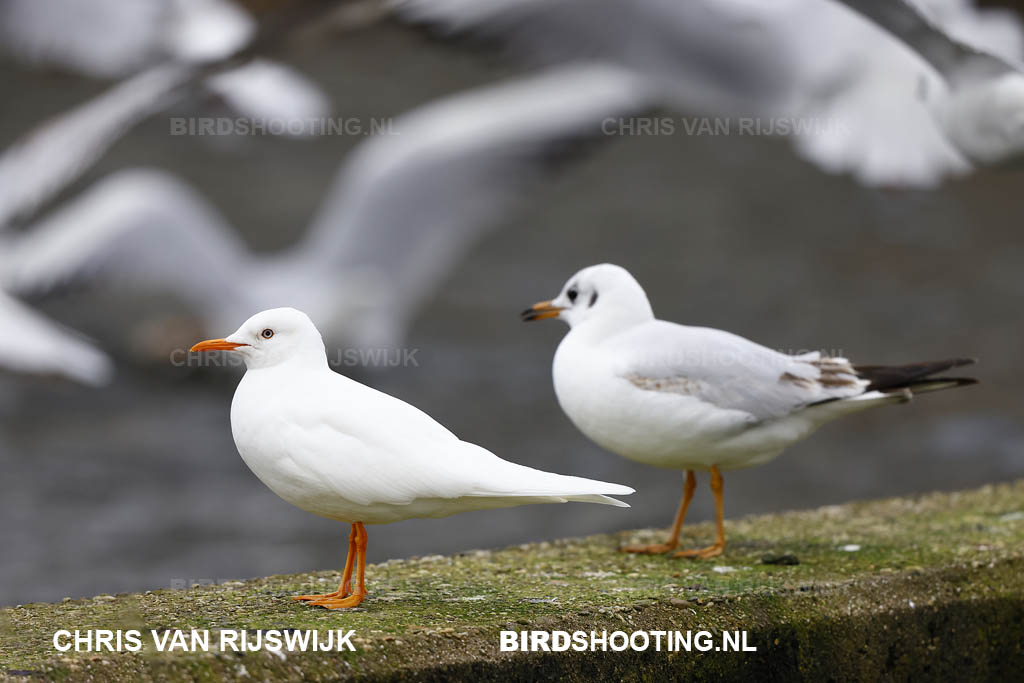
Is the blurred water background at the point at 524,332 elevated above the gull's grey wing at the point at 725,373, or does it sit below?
above

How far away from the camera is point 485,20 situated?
14.4 ft

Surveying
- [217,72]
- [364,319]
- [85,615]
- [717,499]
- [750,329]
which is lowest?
[85,615]

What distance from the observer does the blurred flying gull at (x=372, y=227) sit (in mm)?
6547

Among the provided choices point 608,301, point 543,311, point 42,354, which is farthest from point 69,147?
point 608,301

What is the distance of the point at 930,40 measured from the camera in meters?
3.30

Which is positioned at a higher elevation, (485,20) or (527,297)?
(527,297)

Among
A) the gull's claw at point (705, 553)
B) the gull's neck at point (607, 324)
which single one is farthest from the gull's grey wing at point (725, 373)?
the gull's claw at point (705, 553)

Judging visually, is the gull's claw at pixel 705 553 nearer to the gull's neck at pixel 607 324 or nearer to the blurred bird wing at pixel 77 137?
the gull's neck at pixel 607 324

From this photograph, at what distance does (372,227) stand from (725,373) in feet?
17.5

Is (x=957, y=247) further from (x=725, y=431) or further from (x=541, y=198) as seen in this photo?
(x=725, y=431)

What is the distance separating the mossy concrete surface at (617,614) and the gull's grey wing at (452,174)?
9.43 ft

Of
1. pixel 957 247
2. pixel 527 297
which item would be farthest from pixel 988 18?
pixel 957 247

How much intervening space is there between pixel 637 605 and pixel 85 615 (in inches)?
39.8

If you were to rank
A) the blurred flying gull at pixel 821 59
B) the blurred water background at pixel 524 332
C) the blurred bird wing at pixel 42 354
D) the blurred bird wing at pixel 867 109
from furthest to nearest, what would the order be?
the blurred water background at pixel 524 332 → the blurred bird wing at pixel 42 354 → the blurred bird wing at pixel 867 109 → the blurred flying gull at pixel 821 59
